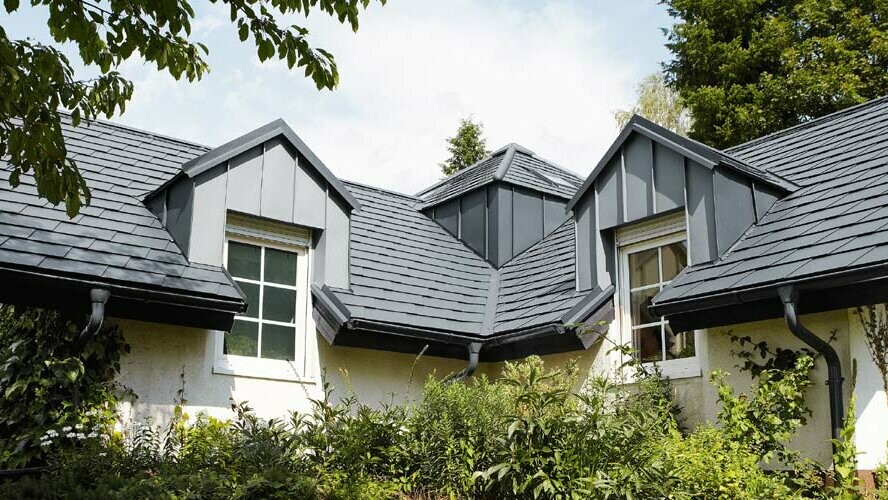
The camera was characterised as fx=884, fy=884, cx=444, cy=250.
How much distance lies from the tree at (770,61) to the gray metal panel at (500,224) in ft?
31.6

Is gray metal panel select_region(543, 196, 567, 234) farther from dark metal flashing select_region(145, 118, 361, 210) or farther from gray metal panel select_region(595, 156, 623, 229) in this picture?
dark metal flashing select_region(145, 118, 361, 210)

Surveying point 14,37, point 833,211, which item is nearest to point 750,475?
point 833,211

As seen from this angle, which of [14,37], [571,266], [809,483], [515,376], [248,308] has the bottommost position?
[809,483]

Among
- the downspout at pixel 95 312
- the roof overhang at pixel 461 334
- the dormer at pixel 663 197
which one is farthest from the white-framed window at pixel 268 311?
the dormer at pixel 663 197

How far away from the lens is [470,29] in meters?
10.2

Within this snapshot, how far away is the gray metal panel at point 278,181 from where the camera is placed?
33.9 feet

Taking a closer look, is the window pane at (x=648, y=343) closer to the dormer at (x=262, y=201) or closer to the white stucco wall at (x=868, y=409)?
the white stucco wall at (x=868, y=409)

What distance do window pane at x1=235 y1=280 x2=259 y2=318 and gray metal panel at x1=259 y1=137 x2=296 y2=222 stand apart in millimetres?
827

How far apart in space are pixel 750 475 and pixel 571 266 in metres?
4.59

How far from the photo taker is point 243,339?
32.5 ft

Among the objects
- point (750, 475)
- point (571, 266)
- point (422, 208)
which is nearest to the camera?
point (750, 475)

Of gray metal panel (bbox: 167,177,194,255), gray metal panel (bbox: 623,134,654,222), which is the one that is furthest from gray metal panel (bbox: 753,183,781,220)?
gray metal panel (bbox: 167,177,194,255)

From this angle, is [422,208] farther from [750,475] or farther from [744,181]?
[750,475]

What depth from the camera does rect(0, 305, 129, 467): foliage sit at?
813 centimetres
